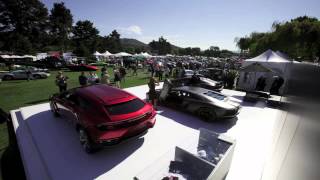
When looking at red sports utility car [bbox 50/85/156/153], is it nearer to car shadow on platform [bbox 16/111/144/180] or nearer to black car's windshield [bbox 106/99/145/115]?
black car's windshield [bbox 106/99/145/115]

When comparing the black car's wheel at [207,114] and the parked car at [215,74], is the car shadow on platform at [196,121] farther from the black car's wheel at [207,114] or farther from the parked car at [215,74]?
the parked car at [215,74]

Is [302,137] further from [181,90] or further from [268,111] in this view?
[268,111]

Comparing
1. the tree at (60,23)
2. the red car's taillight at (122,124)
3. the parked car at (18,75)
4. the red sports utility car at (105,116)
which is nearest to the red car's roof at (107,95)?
the red sports utility car at (105,116)

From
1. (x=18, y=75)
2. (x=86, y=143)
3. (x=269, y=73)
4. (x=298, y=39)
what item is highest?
(x=298, y=39)

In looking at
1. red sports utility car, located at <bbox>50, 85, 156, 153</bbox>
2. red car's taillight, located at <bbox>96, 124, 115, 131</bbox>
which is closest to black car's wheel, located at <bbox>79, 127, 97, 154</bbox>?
red sports utility car, located at <bbox>50, 85, 156, 153</bbox>

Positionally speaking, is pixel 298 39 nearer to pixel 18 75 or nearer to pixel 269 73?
pixel 269 73

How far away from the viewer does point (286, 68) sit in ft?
37.8

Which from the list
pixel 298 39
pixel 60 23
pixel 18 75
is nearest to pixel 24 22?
pixel 60 23

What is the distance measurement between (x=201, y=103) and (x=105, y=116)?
3734 mm

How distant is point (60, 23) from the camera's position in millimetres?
47719

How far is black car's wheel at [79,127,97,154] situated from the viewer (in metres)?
4.11

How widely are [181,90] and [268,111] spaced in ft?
13.7

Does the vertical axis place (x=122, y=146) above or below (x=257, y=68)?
below

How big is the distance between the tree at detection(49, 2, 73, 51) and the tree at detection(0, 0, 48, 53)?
7.77 ft
